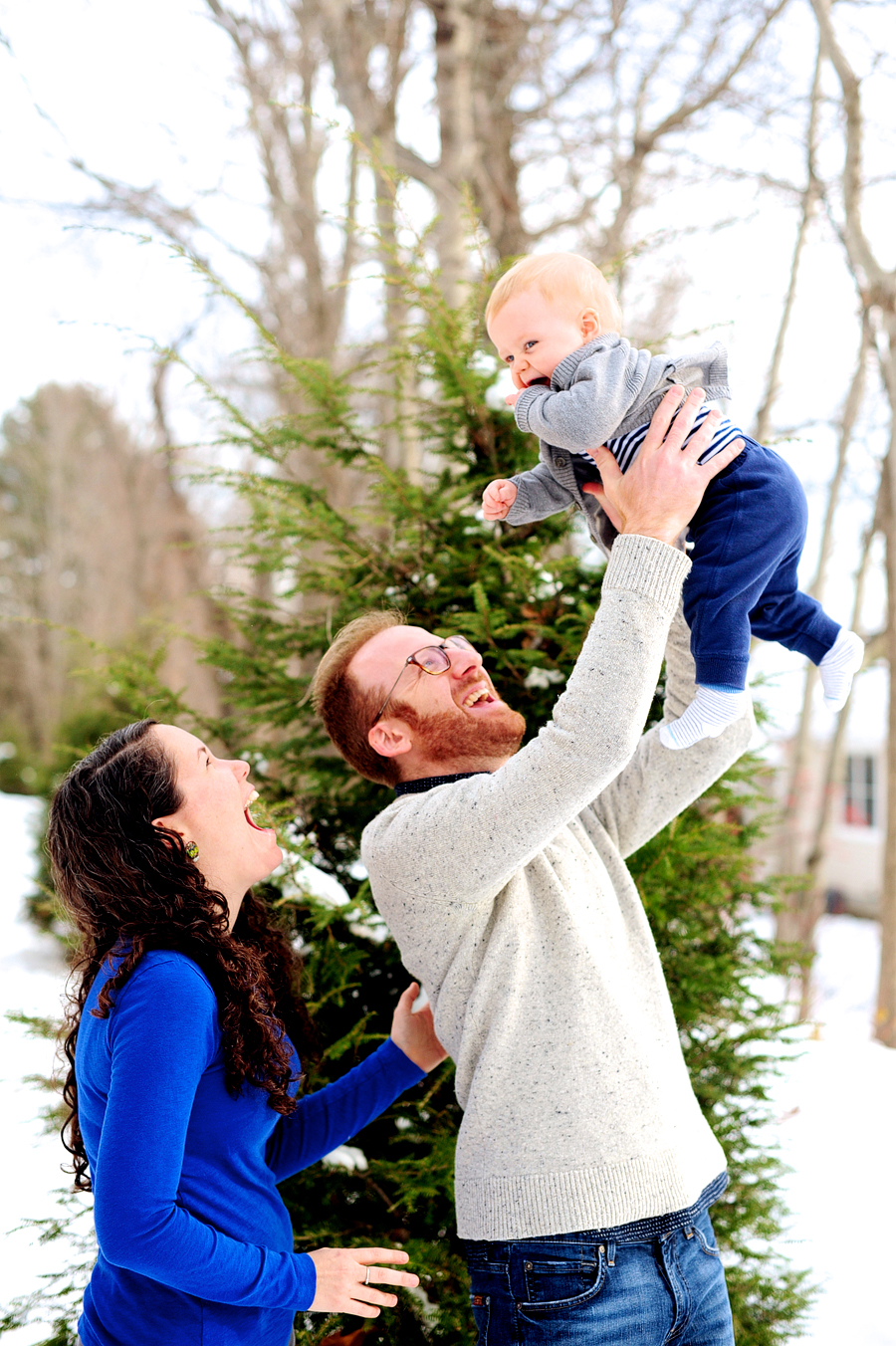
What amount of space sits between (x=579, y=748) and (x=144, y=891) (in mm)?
760

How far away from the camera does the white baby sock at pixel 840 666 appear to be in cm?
178

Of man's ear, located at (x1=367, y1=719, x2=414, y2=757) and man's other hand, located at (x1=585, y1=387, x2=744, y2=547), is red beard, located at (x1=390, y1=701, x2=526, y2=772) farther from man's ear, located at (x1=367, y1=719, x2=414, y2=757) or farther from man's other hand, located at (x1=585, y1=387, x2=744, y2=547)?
man's other hand, located at (x1=585, y1=387, x2=744, y2=547)

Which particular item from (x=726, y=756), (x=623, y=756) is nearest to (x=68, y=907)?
(x=623, y=756)

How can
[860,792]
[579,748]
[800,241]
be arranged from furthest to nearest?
[860,792]
[800,241]
[579,748]

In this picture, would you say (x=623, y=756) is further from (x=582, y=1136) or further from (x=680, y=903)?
(x=680, y=903)

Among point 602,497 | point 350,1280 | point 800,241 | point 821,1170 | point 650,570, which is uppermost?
point 800,241

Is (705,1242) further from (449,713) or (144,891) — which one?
(144,891)

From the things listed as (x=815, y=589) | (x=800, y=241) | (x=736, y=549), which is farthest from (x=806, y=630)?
(x=815, y=589)

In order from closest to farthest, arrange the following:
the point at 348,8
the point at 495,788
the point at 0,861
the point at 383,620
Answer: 1. the point at 495,788
2. the point at 383,620
3. the point at 348,8
4. the point at 0,861

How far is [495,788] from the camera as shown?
1.48 meters

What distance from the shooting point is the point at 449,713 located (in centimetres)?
177

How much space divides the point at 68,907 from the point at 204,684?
1151 cm

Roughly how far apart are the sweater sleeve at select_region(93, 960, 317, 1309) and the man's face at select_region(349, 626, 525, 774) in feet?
2.01

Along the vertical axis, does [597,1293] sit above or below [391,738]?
below
